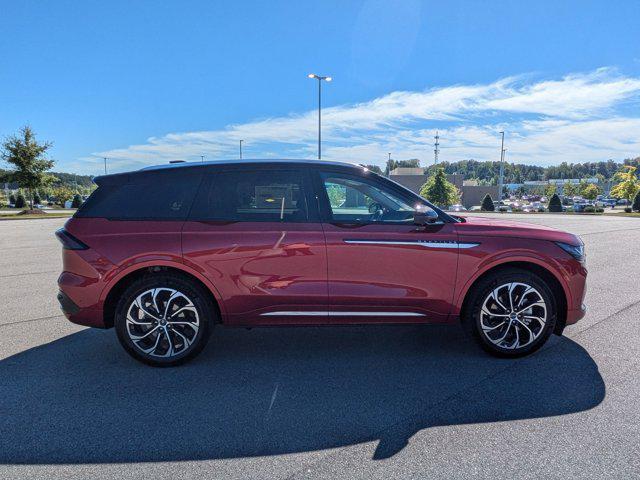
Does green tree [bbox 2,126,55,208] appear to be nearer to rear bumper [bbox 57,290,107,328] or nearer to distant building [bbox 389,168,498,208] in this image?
rear bumper [bbox 57,290,107,328]

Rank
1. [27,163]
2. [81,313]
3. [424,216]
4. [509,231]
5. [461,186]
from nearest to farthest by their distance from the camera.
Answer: [424,216]
[81,313]
[509,231]
[27,163]
[461,186]

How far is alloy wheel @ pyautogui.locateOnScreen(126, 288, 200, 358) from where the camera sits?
3861 millimetres

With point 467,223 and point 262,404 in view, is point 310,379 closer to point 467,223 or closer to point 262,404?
point 262,404

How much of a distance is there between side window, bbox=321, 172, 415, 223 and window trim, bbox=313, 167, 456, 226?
0.06ft

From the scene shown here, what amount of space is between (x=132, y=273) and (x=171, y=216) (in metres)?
0.63

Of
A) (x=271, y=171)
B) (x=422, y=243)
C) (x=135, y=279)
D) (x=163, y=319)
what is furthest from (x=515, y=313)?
(x=135, y=279)

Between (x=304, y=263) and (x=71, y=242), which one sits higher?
(x=71, y=242)

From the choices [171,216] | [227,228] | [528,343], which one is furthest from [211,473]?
[528,343]

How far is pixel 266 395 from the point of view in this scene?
3.39 metres

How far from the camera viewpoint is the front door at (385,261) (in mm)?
3824

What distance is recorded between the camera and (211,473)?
2459 mm

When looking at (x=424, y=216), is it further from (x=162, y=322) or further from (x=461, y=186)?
(x=461, y=186)

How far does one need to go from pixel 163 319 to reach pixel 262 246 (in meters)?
1.12

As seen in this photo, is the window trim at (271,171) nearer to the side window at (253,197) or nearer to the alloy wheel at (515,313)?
the side window at (253,197)
